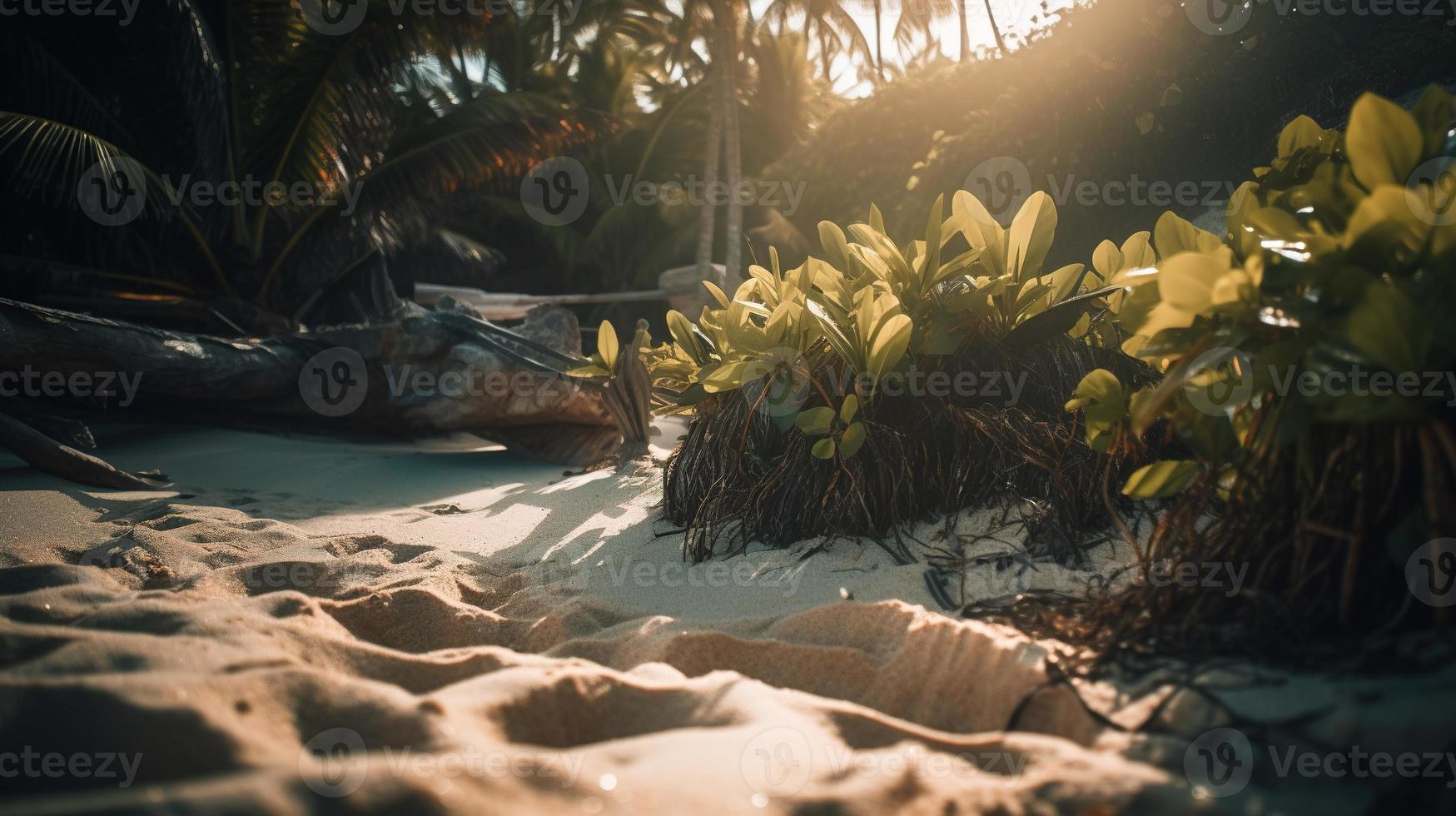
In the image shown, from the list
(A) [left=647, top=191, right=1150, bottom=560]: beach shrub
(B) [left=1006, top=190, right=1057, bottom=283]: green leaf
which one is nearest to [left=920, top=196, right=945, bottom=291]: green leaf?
(A) [left=647, top=191, right=1150, bottom=560]: beach shrub

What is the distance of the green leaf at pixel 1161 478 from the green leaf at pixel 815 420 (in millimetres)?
838

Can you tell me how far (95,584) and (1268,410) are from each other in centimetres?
258

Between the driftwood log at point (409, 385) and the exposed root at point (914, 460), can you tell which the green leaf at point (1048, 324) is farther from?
the driftwood log at point (409, 385)

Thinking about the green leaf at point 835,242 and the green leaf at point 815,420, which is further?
the green leaf at point 835,242

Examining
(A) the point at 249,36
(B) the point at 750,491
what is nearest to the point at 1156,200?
(B) the point at 750,491

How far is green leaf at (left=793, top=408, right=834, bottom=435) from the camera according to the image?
2176 millimetres

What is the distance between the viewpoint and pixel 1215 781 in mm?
1018

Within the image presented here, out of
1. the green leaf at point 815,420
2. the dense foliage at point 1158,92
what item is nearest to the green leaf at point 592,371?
the green leaf at point 815,420

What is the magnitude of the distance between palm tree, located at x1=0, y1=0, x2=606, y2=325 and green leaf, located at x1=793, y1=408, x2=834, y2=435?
22.6 feet

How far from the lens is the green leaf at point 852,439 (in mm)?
2115

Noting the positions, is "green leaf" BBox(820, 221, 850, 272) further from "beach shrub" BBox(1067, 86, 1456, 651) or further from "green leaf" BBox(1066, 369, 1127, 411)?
"beach shrub" BBox(1067, 86, 1456, 651)

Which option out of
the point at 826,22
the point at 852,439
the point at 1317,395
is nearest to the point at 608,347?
the point at 852,439

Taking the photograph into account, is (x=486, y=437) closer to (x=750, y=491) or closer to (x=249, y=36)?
(x=750, y=491)

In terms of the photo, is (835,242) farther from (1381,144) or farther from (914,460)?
(1381,144)
